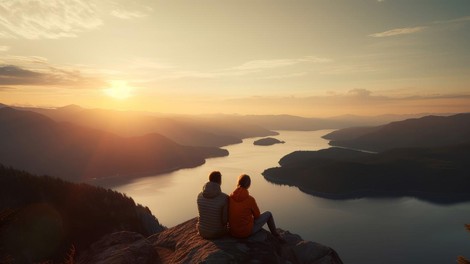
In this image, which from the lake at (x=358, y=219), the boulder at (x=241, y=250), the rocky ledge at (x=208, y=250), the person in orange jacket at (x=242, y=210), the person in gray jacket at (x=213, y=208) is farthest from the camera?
the lake at (x=358, y=219)

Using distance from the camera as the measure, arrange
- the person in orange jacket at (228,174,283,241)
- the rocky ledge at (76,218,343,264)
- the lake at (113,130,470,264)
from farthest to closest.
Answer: the lake at (113,130,470,264), the person in orange jacket at (228,174,283,241), the rocky ledge at (76,218,343,264)

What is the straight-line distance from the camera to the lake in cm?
9294

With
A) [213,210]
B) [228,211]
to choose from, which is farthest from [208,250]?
[228,211]

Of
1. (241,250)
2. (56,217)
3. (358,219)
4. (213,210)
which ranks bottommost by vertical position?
(358,219)

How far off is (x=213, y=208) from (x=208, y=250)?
1624 mm

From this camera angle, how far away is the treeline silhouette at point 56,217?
22031mm

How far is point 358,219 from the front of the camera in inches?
4892

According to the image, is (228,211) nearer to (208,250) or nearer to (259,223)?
(259,223)

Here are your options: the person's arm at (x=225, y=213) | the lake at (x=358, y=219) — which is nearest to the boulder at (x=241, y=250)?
the person's arm at (x=225, y=213)

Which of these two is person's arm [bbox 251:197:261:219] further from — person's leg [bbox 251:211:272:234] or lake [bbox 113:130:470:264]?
lake [bbox 113:130:470:264]

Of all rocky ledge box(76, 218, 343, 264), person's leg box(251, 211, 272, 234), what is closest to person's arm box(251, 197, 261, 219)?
person's leg box(251, 211, 272, 234)

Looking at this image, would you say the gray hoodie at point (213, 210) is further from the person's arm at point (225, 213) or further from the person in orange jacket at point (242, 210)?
the person in orange jacket at point (242, 210)

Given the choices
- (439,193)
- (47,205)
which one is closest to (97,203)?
(47,205)

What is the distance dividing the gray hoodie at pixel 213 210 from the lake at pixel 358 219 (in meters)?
83.1
